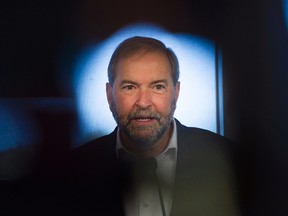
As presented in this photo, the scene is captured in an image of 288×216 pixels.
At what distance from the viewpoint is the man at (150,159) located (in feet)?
5.51

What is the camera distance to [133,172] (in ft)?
5.63

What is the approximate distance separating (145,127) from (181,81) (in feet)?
0.73

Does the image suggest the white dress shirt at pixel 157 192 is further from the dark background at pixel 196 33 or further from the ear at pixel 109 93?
the dark background at pixel 196 33

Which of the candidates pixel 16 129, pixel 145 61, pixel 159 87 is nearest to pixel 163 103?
pixel 159 87

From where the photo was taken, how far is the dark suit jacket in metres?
1.70

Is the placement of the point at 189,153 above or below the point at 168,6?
below

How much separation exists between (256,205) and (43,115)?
876 mm

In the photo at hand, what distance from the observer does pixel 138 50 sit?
1.69 meters

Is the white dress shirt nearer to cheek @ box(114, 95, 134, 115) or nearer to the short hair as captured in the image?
cheek @ box(114, 95, 134, 115)

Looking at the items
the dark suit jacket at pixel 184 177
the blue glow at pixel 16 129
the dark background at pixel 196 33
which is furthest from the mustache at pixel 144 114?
the blue glow at pixel 16 129

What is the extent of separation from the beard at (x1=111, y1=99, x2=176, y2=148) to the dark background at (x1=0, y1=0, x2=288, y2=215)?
20 centimetres

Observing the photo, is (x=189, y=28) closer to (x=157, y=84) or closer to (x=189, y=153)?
(x=157, y=84)

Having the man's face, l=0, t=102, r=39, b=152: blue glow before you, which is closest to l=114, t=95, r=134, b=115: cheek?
the man's face

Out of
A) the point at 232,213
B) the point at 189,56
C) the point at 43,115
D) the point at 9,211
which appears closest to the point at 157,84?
the point at 189,56
